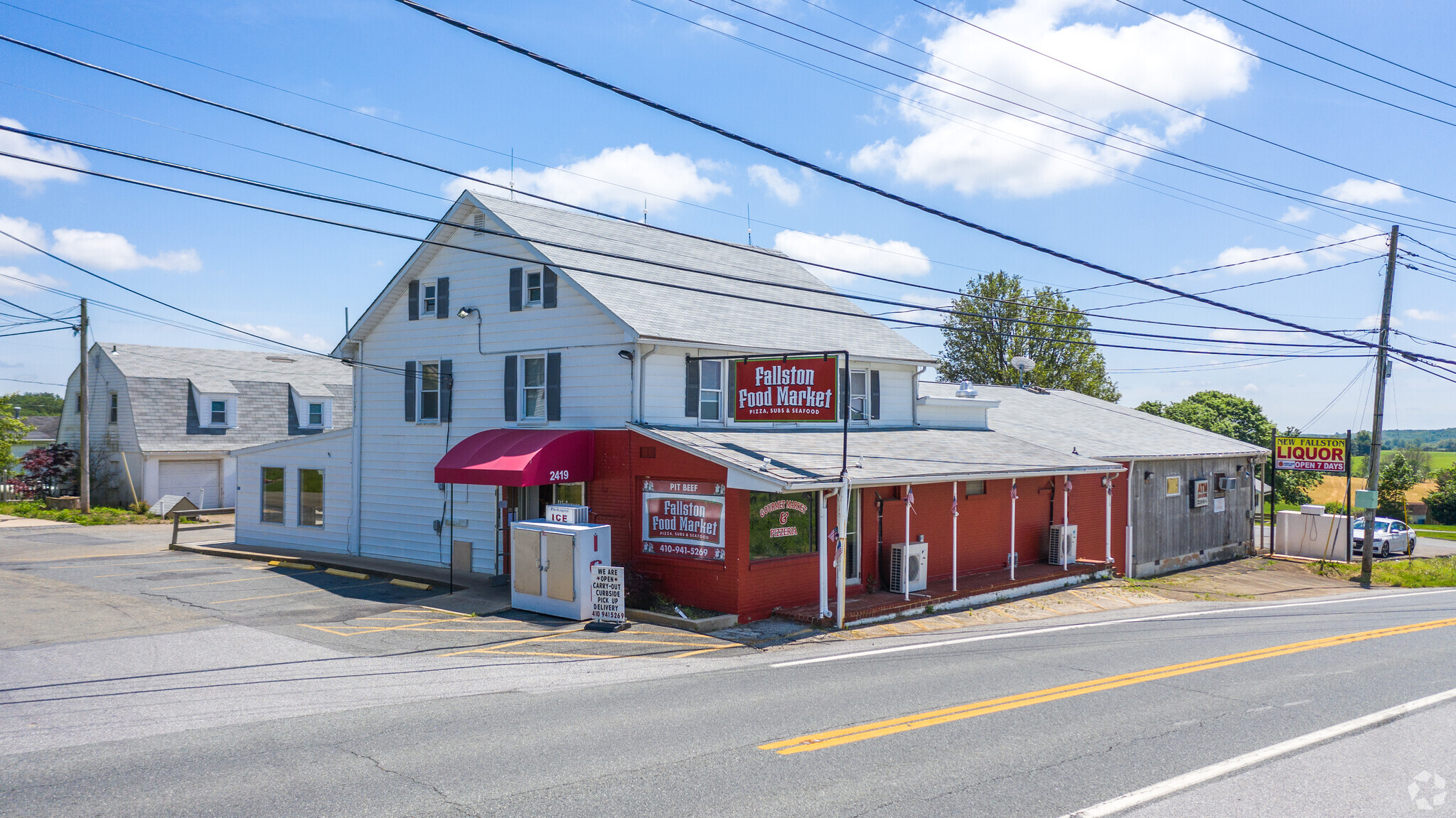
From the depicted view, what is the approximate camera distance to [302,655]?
1298cm

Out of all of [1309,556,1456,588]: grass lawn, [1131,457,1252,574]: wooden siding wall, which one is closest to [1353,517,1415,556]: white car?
[1309,556,1456,588]: grass lawn

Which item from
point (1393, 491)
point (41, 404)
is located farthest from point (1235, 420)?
point (41, 404)

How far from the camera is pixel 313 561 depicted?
22938mm

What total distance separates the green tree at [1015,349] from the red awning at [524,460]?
123ft

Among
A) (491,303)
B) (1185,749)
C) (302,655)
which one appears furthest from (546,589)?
(1185,749)

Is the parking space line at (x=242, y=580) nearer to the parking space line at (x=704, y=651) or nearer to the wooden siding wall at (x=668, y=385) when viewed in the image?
the wooden siding wall at (x=668, y=385)

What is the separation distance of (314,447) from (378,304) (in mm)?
4818

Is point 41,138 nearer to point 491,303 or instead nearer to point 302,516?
point 491,303

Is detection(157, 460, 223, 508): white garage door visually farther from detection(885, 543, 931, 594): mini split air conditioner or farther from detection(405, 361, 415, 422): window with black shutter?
detection(885, 543, 931, 594): mini split air conditioner

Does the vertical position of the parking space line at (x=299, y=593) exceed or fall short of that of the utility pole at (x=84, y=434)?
Answer: it falls short

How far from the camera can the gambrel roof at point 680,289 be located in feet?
64.2

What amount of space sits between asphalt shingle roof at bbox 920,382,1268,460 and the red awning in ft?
39.0

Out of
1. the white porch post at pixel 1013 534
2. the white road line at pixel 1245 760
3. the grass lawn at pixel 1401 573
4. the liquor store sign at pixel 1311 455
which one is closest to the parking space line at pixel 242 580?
the white porch post at pixel 1013 534

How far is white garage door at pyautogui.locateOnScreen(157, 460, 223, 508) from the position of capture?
37.5 metres
